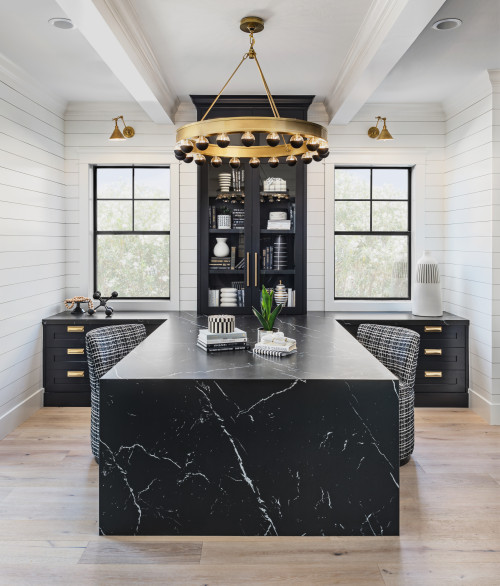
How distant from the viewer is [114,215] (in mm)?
5555

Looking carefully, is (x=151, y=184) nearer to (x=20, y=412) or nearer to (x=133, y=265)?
(x=133, y=265)

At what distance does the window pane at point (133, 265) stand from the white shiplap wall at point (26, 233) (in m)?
0.43

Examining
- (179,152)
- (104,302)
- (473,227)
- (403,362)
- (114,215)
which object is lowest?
(403,362)

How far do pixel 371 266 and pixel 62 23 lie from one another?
3.51 metres

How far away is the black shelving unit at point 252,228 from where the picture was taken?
5.05m

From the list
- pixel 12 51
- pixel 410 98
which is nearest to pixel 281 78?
pixel 410 98

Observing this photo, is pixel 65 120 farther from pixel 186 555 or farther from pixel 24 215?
pixel 186 555

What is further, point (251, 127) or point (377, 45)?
point (377, 45)

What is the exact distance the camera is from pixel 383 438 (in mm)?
2631

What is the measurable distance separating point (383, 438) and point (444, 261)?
3.20 meters

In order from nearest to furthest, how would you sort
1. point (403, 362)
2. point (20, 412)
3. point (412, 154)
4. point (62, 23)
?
point (62, 23) → point (403, 362) → point (20, 412) → point (412, 154)

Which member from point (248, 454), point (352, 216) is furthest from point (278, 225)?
point (248, 454)

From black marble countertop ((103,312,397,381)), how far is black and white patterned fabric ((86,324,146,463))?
232 millimetres

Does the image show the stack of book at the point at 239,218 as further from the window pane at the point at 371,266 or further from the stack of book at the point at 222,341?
the stack of book at the point at 222,341
